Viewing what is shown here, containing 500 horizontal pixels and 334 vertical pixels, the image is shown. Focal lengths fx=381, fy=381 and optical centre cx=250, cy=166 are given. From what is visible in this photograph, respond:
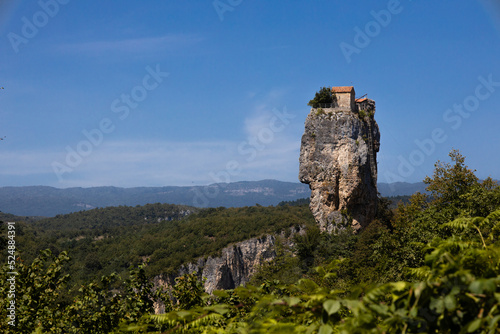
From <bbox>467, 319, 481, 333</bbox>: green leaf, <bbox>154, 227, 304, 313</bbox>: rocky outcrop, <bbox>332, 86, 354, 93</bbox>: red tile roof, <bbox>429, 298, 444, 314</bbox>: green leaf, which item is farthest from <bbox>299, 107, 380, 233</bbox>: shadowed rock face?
<bbox>467, 319, 481, 333</bbox>: green leaf

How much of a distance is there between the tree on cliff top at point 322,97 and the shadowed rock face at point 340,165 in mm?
810

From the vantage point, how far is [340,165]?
44.4 m

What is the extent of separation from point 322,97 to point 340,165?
837cm

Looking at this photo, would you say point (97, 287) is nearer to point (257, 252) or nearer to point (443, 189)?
point (443, 189)

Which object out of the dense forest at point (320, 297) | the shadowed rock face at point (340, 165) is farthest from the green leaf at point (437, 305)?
the shadowed rock face at point (340, 165)

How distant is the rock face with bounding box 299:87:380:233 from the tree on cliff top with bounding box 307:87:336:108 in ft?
2.55

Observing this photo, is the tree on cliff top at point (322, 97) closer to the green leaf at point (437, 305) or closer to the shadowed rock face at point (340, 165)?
the shadowed rock face at point (340, 165)

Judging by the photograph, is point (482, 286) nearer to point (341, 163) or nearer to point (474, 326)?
point (474, 326)

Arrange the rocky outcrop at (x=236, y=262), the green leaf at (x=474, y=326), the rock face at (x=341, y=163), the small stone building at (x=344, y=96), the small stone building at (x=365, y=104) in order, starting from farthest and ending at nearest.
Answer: the rocky outcrop at (x=236, y=262) → the small stone building at (x=365, y=104) → the small stone building at (x=344, y=96) → the rock face at (x=341, y=163) → the green leaf at (x=474, y=326)

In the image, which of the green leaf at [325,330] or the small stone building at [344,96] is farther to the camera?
the small stone building at [344,96]

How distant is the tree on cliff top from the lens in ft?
147

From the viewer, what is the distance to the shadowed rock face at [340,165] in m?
43.9

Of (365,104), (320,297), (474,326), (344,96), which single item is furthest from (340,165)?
(474,326)

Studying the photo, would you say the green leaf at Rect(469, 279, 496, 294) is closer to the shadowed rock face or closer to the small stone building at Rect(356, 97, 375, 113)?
the shadowed rock face
